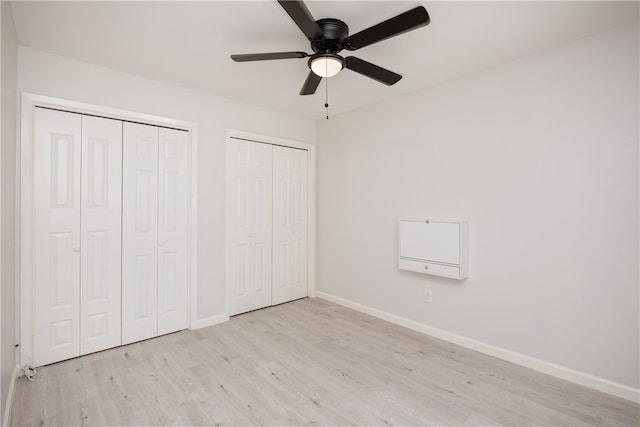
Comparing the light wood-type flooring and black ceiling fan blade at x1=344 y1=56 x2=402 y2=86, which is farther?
black ceiling fan blade at x1=344 y1=56 x2=402 y2=86

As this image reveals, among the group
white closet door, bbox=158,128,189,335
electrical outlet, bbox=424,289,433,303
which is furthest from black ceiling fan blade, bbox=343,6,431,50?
electrical outlet, bbox=424,289,433,303

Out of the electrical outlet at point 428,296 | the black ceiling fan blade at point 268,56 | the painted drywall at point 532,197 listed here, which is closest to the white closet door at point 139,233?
the black ceiling fan blade at point 268,56

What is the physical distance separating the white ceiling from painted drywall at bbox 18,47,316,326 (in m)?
0.11

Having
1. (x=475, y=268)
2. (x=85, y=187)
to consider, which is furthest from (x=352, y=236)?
(x=85, y=187)

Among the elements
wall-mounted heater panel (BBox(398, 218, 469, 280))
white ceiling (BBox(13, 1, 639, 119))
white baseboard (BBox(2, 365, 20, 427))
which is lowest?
white baseboard (BBox(2, 365, 20, 427))

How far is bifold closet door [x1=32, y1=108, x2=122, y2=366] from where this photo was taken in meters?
2.47

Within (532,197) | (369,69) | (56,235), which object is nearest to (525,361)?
(532,197)

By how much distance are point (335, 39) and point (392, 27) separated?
1.35 ft

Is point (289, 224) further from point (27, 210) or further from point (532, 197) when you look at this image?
point (532, 197)

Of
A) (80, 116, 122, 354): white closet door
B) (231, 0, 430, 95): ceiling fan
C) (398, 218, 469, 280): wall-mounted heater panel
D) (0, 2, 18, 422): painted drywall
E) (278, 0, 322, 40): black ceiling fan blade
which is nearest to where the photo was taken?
(278, 0, 322, 40): black ceiling fan blade

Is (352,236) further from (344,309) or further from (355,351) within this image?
(355,351)

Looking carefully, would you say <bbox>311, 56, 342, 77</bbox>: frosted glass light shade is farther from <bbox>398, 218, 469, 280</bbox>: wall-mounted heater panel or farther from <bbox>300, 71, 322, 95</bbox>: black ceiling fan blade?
<bbox>398, 218, 469, 280</bbox>: wall-mounted heater panel

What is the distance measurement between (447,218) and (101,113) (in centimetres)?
318

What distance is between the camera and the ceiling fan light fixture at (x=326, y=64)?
6.47 feet
